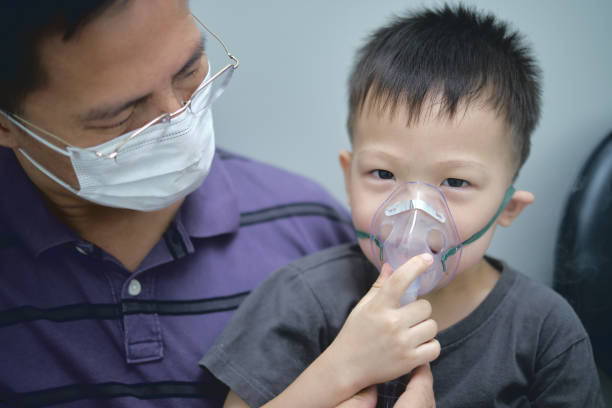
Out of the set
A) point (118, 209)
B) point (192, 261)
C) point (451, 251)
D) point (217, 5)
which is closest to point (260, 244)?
point (192, 261)

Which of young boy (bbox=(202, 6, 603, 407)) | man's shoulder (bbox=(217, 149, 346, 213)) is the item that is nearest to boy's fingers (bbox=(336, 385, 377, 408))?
young boy (bbox=(202, 6, 603, 407))

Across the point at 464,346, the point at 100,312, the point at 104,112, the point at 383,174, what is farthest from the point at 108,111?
the point at 464,346

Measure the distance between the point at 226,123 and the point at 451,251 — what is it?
1055mm

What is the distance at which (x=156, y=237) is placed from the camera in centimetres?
145

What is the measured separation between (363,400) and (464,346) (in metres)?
0.33

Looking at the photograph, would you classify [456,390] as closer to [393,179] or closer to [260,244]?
[393,179]

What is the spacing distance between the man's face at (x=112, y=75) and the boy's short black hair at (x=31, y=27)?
0.01 metres

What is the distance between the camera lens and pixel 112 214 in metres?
1.41

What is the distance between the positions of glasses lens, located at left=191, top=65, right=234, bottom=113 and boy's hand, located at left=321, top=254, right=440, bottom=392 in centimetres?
60

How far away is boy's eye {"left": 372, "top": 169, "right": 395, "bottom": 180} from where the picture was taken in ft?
4.25

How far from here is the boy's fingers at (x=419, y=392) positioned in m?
1.13

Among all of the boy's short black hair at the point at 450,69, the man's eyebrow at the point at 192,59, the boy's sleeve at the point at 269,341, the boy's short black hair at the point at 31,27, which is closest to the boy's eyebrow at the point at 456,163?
the boy's short black hair at the point at 450,69

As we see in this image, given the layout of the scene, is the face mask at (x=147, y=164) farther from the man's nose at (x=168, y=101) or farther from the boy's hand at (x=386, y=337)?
the boy's hand at (x=386, y=337)

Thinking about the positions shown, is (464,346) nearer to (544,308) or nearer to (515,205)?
(544,308)
